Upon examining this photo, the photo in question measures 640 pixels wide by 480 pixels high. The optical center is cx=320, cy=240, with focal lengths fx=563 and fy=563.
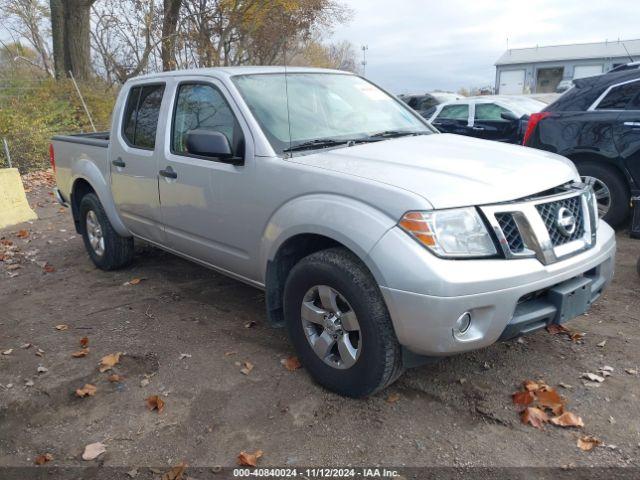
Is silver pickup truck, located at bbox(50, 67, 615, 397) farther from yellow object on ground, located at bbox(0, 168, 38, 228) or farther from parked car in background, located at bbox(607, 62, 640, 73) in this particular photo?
yellow object on ground, located at bbox(0, 168, 38, 228)

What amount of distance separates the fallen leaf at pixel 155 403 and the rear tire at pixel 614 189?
517 centimetres

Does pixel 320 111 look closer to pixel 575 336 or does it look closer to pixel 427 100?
pixel 575 336

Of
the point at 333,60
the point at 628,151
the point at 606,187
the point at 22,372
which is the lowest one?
the point at 22,372

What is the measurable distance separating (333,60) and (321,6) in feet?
63.3

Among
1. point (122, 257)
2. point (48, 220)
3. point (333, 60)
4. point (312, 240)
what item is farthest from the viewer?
point (333, 60)

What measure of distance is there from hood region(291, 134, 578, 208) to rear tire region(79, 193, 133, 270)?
9.32 feet

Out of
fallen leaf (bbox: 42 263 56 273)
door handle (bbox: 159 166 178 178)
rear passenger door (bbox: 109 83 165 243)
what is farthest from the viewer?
fallen leaf (bbox: 42 263 56 273)

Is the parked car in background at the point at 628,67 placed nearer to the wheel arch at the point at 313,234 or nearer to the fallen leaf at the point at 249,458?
the wheel arch at the point at 313,234

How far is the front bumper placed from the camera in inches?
104

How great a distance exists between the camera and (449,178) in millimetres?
2916

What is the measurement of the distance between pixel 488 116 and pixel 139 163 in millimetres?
7971

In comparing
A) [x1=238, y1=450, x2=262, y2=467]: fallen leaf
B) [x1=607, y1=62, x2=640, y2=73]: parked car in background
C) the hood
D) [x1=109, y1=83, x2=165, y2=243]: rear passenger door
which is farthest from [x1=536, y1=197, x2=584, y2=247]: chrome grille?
[x1=607, y1=62, x2=640, y2=73]: parked car in background

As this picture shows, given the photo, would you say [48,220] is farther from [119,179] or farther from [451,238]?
[451,238]

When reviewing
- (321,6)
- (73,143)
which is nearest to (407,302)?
(73,143)
